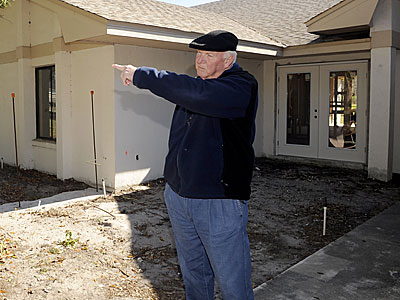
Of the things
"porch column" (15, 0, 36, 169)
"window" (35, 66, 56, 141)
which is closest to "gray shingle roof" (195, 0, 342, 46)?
"window" (35, 66, 56, 141)

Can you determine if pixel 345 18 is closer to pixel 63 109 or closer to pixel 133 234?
pixel 63 109

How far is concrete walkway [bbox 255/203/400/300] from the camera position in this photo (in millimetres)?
3576

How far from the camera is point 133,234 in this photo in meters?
5.28

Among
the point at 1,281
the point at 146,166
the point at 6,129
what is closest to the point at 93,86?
the point at 146,166

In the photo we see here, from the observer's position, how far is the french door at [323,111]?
382 inches

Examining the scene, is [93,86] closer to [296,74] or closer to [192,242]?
[296,74]

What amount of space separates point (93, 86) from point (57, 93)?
0.95 meters

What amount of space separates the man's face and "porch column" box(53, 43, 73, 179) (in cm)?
645

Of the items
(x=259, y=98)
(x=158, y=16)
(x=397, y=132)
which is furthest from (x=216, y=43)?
(x=259, y=98)

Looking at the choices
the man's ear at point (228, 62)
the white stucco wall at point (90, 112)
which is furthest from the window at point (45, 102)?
the man's ear at point (228, 62)

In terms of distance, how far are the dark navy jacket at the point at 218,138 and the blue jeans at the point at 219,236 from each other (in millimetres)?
67

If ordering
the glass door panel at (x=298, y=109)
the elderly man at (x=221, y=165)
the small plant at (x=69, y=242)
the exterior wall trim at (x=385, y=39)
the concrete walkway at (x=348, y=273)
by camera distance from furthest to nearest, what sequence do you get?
the glass door panel at (x=298, y=109)
the exterior wall trim at (x=385, y=39)
the small plant at (x=69, y=242)
the concrete walkway at (x=348, y=273)
the elderly man at (x=221, y=165)

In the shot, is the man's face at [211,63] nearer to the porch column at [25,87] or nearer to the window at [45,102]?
the window at [45,102]

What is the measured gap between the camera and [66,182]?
8.41 m
